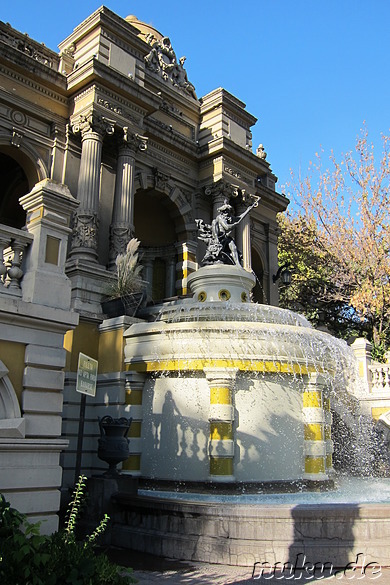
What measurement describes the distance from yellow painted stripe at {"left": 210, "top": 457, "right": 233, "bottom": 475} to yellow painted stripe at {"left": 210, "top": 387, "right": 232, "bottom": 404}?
0.93 m

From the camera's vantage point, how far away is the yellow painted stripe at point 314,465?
9789 millimetres

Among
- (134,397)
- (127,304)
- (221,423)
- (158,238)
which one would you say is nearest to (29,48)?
(158,238)

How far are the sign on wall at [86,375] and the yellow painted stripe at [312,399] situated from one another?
407 cm

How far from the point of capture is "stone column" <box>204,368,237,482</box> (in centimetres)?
924

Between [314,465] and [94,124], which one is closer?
[314,465]

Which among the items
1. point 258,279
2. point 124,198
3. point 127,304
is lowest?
point 127,304

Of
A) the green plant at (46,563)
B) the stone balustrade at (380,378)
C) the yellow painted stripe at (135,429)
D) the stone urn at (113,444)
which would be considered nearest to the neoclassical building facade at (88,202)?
the yellow painted stripe at (135,429)

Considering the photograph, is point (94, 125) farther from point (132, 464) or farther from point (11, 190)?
point (132, 464)

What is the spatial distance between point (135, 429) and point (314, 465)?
10.7 feet

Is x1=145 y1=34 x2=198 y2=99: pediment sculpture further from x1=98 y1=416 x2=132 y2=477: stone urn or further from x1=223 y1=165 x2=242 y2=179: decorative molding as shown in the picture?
x1=98 y1=416 x2=132 y2=477: stone urn

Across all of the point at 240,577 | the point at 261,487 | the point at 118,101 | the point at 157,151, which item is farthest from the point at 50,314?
the point at 157,151

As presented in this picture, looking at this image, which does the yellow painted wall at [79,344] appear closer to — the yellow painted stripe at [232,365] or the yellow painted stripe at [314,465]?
the yellow painted stripe at [232,365]

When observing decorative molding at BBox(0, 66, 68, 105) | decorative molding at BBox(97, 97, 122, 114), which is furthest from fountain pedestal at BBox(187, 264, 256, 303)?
decorative molding at BBox(0, 66, 68, 105)

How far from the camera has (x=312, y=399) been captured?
10102 mm
